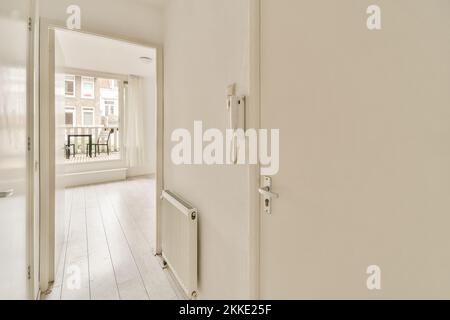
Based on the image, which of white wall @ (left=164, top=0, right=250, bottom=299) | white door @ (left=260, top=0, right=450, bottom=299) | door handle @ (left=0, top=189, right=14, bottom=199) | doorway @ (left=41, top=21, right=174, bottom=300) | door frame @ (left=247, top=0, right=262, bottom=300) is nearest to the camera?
white door @ (left=260, top=0, right=450, bottom=299)

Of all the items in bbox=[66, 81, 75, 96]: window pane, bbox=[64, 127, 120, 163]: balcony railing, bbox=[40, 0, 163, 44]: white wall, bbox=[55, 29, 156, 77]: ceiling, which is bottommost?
bbox=[64, 127, 120, 163]: balcony railing

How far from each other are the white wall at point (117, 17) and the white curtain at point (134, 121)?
14.5 feet

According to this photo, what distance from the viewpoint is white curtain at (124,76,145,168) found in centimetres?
637

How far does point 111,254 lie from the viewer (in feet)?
8.06

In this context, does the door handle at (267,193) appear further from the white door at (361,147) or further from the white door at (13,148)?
the white door at (13,148)

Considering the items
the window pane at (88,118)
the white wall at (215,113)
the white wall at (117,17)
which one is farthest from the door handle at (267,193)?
the window pane at (88,118)

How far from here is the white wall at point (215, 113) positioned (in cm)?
122

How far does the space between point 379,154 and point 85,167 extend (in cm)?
638

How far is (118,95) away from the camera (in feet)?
20.7

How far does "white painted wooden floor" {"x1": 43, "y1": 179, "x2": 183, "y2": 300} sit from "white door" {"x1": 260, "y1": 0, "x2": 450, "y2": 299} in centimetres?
149

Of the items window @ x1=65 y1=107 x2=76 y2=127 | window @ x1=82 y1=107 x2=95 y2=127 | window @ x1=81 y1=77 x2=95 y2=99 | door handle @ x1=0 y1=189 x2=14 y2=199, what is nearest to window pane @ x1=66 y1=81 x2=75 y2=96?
window @ x1=81 y1=77 x2=95 y2=99

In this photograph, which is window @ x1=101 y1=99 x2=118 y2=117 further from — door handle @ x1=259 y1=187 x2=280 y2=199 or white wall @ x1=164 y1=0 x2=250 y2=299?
door handle @ x1=259 y1=187 x2=280 y2=199

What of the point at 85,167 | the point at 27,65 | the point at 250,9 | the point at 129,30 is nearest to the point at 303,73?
the point at 250,9
